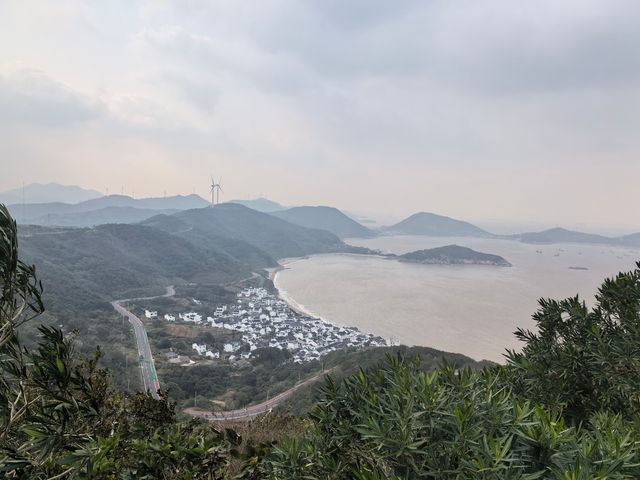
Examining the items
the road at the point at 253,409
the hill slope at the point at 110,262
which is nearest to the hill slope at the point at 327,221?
the hill slope at the point at 110,262

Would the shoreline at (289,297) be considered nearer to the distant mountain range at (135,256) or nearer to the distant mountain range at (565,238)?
the distant mountain range at (135,256)

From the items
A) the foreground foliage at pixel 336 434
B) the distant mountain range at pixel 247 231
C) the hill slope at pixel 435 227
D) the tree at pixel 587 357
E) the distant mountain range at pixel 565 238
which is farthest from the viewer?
the hill slope at pixel 435 227

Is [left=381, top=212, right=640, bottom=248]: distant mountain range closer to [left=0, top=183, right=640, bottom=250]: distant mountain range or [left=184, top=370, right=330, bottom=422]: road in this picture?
[left=0, top=183, right=640, bottom=250]: distant mountain range

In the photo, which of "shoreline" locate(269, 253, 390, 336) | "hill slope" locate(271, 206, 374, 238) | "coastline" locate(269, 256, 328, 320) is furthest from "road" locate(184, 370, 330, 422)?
"hill slope" locate(271, 206, 374, 238)

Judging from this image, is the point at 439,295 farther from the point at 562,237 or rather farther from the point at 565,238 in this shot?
the point at 565,238

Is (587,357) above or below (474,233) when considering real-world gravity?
below

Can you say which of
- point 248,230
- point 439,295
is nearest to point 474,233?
point 248,230

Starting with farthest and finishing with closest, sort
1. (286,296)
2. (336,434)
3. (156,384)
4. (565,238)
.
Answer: (565,238) → (286,296) → (156,384) → (336,434)
